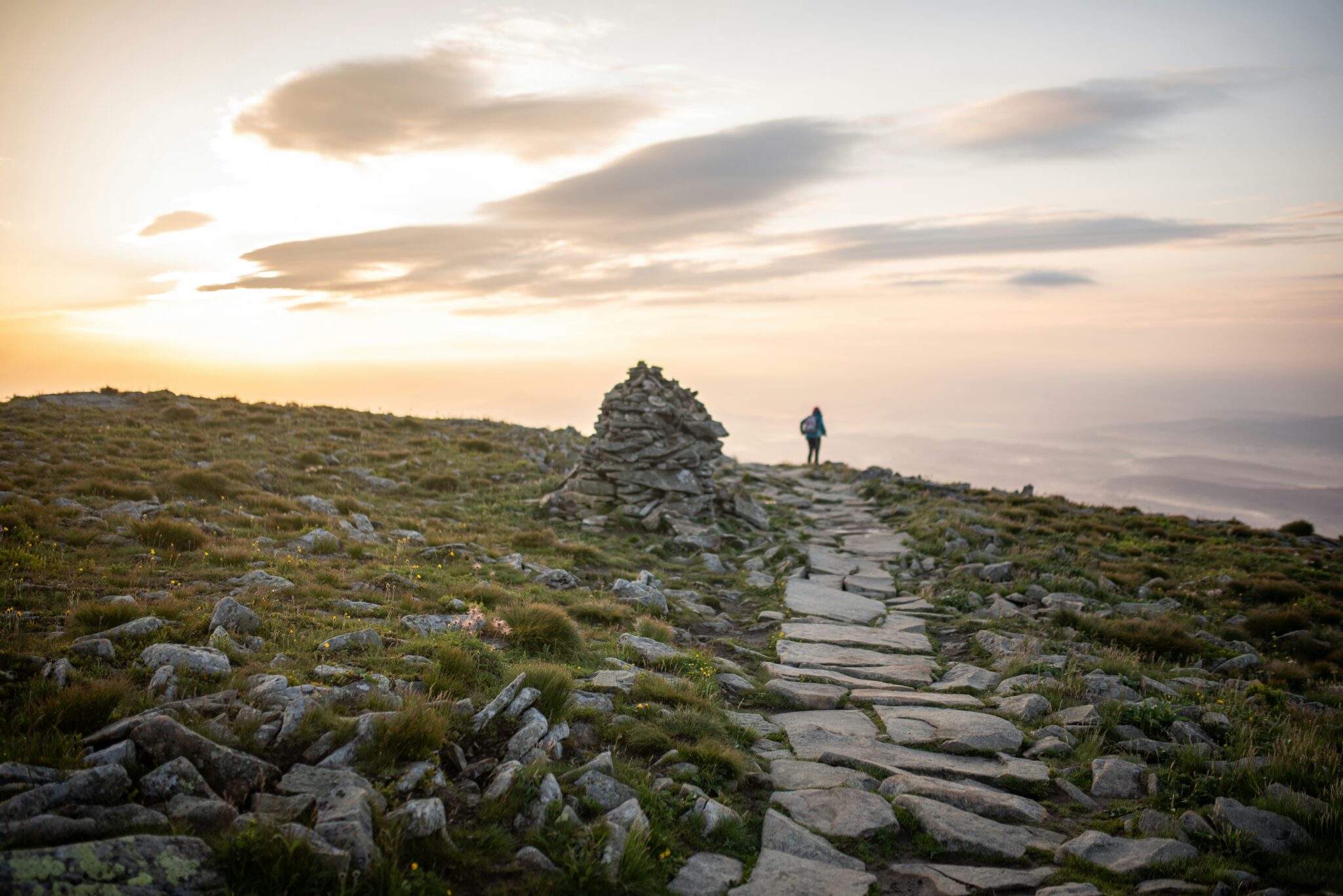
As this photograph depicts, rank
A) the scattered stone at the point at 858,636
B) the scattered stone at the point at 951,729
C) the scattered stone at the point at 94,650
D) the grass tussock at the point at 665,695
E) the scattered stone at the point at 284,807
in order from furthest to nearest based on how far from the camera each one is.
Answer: the scattered stone at the point at 858,636
the scattered stone at the point at 951,729
the grass tussock at the point at 665,695
the scattered stone at the point at 94,650
the scattered stone at the point at 284,807

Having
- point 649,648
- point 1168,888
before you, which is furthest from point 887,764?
point 649,648

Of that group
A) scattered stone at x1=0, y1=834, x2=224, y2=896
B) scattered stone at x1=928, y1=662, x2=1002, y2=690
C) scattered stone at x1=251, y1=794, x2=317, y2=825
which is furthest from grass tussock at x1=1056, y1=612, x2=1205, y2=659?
scattered stone at x1=0, y1=834, x2=224, y2=896

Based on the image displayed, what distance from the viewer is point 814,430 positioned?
110 feet

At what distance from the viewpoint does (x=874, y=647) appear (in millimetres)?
10984

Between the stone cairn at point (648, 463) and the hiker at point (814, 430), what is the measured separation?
44.4ft

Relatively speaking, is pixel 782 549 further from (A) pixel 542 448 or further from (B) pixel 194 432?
(B) pixel 194 432

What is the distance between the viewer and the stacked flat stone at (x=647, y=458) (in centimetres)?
1864

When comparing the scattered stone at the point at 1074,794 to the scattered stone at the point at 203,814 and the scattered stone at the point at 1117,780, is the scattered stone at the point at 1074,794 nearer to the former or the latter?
the scattered stone at the point at 1117,780

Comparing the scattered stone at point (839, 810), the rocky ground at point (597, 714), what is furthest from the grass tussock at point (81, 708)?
the scattered stone at point (839, 810)

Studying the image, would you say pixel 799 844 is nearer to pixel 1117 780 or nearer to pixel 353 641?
pixel 1117 780

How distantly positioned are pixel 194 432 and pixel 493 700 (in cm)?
1905

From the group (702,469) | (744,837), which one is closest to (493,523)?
(702,469)

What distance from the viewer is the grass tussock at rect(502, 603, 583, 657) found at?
8.23m

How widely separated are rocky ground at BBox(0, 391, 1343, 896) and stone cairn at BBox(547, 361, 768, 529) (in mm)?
3372
